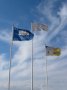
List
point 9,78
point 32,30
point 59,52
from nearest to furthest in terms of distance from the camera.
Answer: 1. point 9,78
2. point 32,30
3. point 59,52

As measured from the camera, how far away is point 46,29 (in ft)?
193

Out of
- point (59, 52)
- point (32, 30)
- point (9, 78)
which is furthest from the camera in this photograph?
point (59, 52)

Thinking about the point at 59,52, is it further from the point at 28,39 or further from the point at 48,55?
the point at 28,39

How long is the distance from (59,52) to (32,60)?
8140 millimetres

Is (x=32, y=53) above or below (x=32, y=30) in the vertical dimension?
below

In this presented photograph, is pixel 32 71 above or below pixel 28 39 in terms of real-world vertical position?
below

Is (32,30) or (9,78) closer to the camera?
(9,78)

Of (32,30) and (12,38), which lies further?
(32,30)

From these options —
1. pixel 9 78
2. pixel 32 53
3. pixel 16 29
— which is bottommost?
pixel 9 78

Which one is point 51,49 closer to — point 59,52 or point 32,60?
point 59,52

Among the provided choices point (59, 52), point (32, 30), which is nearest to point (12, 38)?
point (32, 30)

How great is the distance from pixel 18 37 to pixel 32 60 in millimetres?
6367

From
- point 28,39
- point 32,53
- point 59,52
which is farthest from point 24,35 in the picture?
point 59,52

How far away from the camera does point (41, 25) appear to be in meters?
59.1
